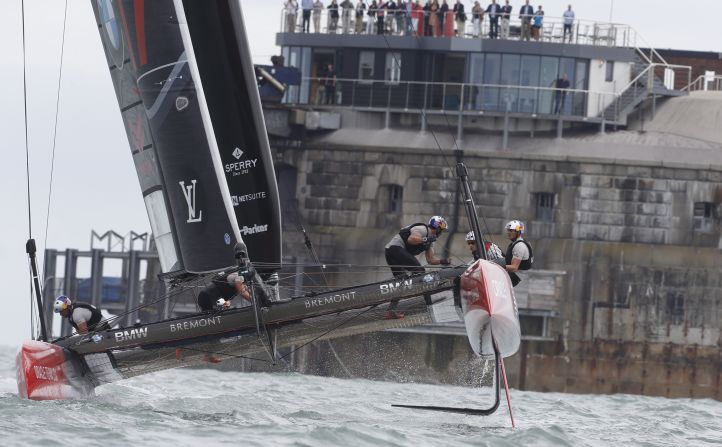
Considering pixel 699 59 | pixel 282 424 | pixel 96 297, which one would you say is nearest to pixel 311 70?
pixel 96 297

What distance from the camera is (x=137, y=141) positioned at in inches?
909

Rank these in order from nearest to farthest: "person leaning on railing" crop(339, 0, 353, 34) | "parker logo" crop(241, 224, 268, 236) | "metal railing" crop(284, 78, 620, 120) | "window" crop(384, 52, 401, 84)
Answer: "parker logo" crop(241, 224, 268, 236) < "metal railing" crop(284, 78, 620, 120) < "window" crop(384, 52, 401, 84) < "person leaning on railing" crop(339, 0, 353, 34)

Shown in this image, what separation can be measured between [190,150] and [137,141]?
159 cm

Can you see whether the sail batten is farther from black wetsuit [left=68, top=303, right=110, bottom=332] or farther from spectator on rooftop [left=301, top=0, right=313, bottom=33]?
spectator on rooftop [left=301, top=0, right=313, bottom=33]

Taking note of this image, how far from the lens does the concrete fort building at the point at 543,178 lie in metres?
37.1

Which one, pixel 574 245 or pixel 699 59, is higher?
pixel 699 59

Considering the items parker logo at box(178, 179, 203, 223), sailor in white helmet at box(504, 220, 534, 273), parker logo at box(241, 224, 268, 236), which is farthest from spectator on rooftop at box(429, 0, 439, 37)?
sailor in white helmet at box(504, 220, 534, 273)

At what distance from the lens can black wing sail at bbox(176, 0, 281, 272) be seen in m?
23.2

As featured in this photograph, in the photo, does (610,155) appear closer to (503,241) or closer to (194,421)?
(503,241)

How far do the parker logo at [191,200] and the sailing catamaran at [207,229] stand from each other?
0.01 meters

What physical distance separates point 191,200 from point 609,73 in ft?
72.4

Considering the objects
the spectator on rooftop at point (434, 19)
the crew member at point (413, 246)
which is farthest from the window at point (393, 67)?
the crew member at point (413, 246)

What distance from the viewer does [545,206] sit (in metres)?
38.7

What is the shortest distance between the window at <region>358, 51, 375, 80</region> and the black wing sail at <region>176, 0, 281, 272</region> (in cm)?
1867
